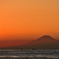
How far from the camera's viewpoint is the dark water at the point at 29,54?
824 centimetres

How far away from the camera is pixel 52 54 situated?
335 inches

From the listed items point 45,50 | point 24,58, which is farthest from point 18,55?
point 45,50

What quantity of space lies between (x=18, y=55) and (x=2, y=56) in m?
0.46

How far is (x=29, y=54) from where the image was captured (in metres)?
8.49

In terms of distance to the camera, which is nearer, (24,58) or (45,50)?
(24,58)

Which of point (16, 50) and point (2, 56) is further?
point (16, 50)

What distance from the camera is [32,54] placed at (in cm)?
843

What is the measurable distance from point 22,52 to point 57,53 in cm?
103

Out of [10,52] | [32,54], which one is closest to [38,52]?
[32,54]

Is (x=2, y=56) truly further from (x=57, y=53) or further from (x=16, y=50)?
(x=57, y=53)

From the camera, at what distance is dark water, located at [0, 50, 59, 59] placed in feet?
27.0

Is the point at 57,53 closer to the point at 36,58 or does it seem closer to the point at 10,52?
the point at 36,58

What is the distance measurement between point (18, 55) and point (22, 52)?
267 mm

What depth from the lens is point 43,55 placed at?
8391mm
